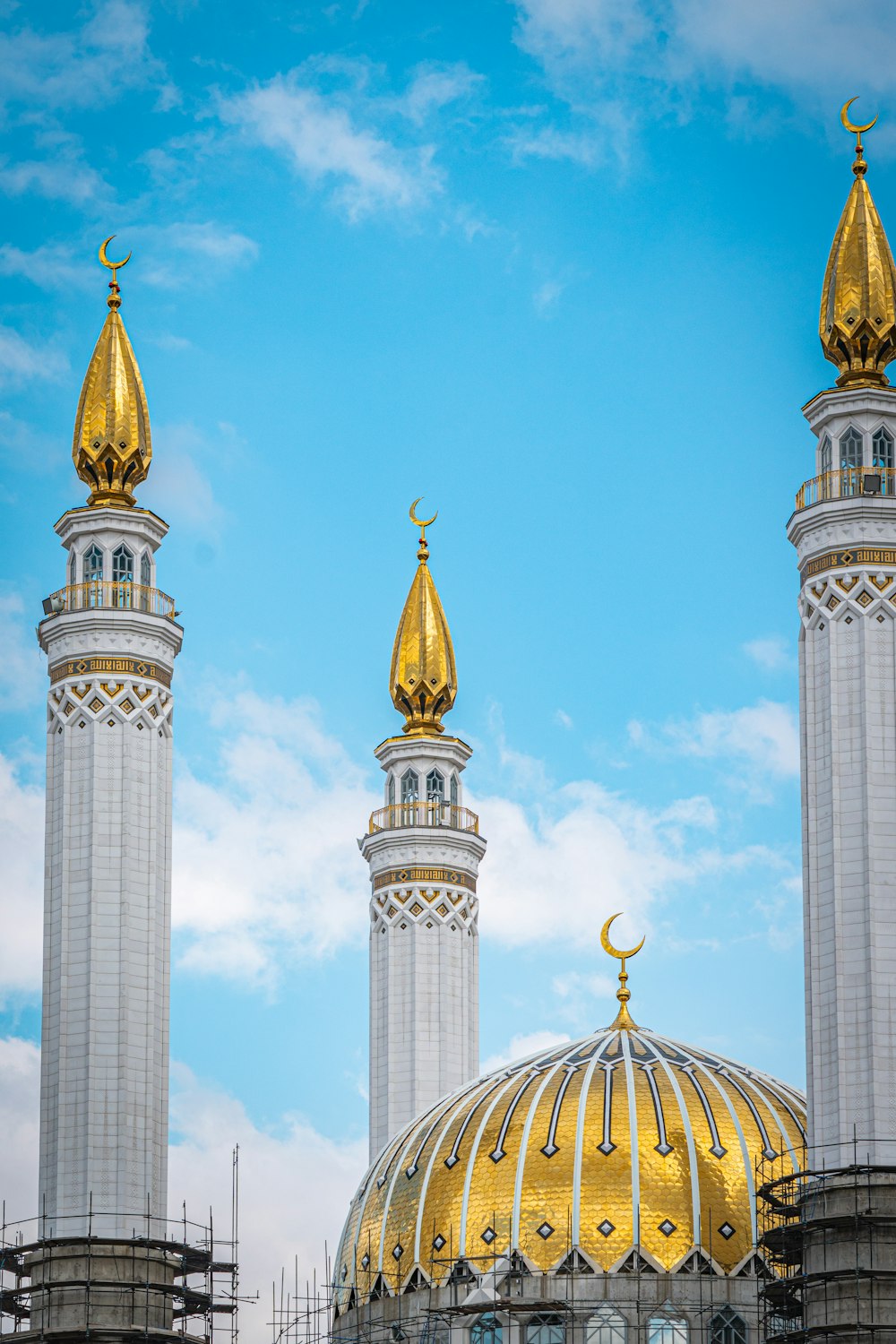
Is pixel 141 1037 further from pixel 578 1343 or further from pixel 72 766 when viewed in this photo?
pixel 578 1343

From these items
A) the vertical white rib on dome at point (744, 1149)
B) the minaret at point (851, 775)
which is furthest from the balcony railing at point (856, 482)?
the vertical white rib on dome at point (744, 1149)

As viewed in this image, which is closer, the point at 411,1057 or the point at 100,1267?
the point at 100,1267

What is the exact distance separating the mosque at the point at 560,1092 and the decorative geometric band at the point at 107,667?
51mm

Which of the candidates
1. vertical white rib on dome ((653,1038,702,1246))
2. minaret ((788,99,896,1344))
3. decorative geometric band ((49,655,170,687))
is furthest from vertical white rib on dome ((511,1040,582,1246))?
decorative geometric band ((49,655,170,687))

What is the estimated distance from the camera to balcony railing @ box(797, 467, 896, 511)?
4647 cm

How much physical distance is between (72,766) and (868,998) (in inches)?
586

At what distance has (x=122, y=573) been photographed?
51.1 metres

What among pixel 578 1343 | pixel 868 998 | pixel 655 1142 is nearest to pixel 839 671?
pixel 868 998

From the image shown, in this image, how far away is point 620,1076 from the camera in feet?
165

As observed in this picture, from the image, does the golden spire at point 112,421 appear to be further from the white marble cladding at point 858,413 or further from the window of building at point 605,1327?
the window of building at point 605,1327

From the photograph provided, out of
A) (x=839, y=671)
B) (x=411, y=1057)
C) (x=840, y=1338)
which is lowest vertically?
(x=840, y=1338)

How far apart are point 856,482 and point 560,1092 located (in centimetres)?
1235

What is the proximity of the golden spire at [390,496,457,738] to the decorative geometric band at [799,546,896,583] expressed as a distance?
701 inches

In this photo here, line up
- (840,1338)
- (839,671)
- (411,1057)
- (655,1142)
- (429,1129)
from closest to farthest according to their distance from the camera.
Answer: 1. (840,1338)
2. (839,671)
3. (655,1142)
4. (429,1129)
5. (411,1057)
